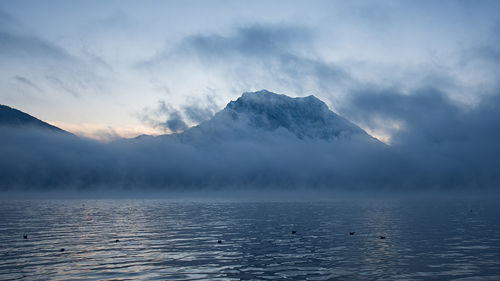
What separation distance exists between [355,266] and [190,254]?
17.5 m

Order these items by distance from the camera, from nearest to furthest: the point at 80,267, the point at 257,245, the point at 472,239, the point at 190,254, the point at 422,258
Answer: the point at 80,267 → the point at 422,258 → the point at 190,254 → the point at 257,245 → the point at 472,239

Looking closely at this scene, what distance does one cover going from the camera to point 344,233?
67000 mm

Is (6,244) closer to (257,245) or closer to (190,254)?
(190,254)

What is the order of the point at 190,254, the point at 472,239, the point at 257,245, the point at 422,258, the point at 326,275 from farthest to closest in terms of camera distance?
1. the point at 472,239
2. the point at 257,245
3. the point at 190,254
4. the point at 422,258
5. the point at 326,275

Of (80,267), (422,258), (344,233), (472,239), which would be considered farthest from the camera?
(344,233)

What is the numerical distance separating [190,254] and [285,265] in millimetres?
11778

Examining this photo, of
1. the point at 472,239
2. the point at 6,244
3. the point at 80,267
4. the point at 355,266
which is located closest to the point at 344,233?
the point at 472,239

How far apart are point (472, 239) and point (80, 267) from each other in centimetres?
5036

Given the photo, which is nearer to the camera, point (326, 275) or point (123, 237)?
point (326, 275)

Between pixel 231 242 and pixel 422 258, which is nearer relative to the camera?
pixel 422 258

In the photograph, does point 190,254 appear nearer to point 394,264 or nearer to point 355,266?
point 355,266

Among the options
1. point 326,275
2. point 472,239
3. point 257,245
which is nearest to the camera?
point 326,275

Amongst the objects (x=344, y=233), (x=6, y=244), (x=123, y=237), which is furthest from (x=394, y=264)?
(x=6, y=244)

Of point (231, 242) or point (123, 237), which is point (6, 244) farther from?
point (231, 242)
